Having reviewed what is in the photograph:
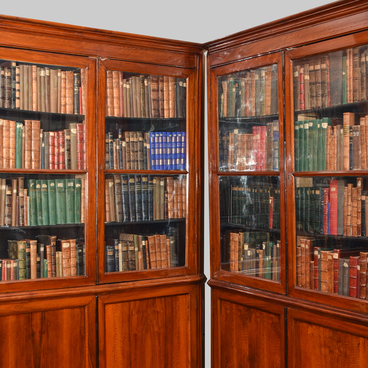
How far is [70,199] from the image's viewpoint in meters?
3.06

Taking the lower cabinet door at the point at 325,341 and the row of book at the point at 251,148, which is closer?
the lower cabinet door at the point at 325,341

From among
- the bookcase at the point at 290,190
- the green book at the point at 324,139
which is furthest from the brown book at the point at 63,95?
the green book at the point at 324,139

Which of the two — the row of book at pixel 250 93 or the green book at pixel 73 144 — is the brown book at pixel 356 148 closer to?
the row of book at pixel 250 93

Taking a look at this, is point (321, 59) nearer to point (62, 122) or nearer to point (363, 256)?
point (363, 256)

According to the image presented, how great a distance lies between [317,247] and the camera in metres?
2.80

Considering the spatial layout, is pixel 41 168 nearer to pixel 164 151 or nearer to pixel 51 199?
pixel 51 199

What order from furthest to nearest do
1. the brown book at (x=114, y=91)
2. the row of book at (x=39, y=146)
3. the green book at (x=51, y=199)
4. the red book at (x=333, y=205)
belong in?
the brown book at (x=114, y=91), the green book at (x=51, y=199), the row of book at (x=39, y=146), the red book at (x=333, y=205)

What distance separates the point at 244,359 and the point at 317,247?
0.95m

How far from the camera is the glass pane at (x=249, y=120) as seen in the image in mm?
2988

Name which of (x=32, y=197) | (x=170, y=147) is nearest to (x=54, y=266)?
(x=32, y=197)

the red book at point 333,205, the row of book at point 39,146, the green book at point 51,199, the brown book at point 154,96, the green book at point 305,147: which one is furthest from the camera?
the brown book at point 154,96

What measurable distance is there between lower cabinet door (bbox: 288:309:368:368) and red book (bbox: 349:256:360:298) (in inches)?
5.7

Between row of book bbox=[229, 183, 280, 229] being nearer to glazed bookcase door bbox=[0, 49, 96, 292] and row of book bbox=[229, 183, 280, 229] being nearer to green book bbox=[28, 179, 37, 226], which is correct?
glazed bookcase door bbox=[0, 49, 96, 292]

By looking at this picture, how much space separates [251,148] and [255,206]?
39 centimetres
